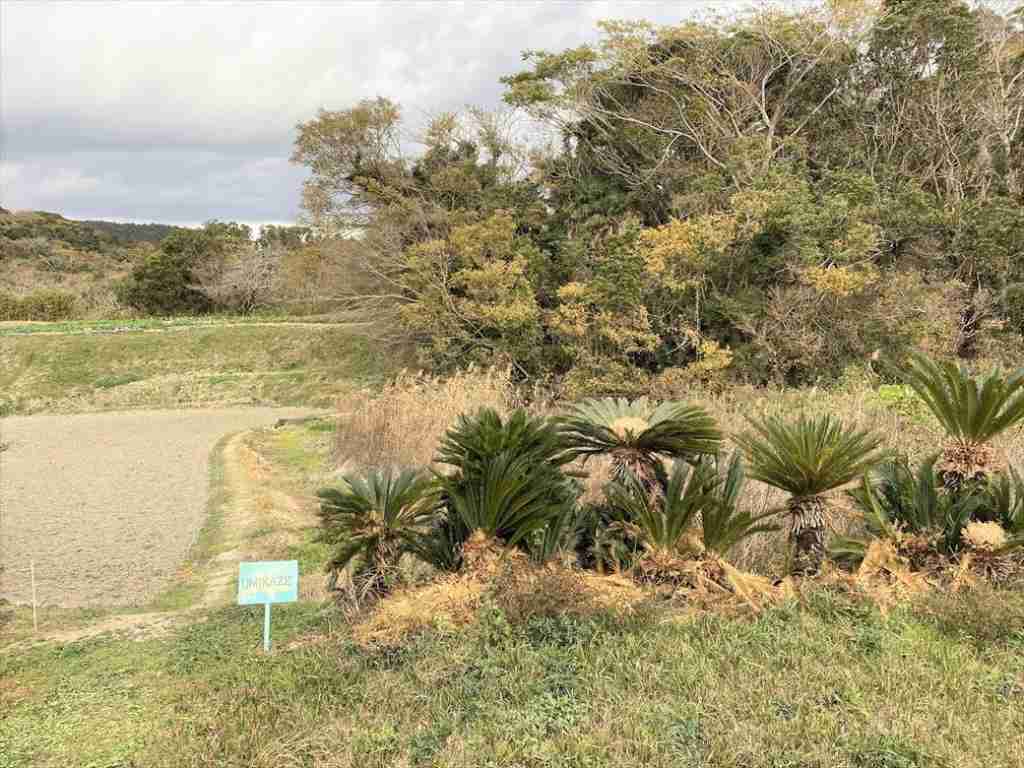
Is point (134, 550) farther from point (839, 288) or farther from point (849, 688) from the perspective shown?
point (839, 288)

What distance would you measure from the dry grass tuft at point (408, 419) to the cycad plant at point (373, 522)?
5.07m

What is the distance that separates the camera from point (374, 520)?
4078 millimetres

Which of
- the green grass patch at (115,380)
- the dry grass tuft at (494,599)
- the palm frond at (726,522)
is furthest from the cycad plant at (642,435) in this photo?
the green grass patch at (115,380)

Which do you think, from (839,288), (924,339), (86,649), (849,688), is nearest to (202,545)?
(86,649)

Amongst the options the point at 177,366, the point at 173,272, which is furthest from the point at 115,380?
the point at 173,272

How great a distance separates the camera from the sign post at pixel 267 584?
3.86 metres

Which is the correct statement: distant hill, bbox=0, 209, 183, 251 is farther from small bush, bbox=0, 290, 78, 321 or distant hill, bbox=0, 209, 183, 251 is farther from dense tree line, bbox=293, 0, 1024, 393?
dense tree line, bbox=293, 0, 1024, 393

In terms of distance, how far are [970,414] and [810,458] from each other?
3.41 feet

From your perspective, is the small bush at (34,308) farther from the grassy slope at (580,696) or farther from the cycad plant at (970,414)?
the cycad plant at (970,414)

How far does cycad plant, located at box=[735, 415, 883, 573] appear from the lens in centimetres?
423

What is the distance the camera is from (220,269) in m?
A: 37.9

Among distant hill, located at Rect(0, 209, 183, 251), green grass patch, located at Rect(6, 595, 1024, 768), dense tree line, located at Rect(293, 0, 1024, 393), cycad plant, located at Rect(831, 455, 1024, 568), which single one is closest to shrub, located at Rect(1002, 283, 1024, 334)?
dense tree line, located at Rect(293, 0, 1024, 393)

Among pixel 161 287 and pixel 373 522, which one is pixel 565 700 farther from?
pixel 161 287

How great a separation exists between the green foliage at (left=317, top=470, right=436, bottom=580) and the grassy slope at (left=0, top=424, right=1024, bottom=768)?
1.46ft
